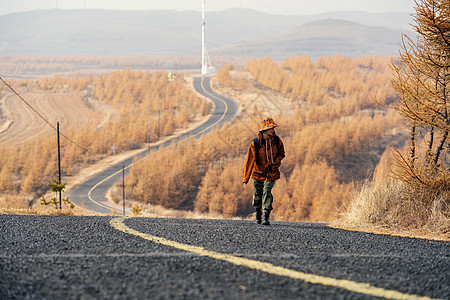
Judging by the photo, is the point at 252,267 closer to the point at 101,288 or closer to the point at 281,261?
the point at 281,261

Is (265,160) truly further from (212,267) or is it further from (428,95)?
(212,267)

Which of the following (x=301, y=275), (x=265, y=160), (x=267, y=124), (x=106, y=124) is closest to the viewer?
(x=301, y=275)

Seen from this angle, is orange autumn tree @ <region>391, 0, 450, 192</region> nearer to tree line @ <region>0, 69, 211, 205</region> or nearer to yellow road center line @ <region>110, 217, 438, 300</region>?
yellow road center line @ <region>110, 217, 438, 300</region>

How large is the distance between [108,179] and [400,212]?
47.9 m

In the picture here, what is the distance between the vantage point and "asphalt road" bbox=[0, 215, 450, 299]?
3.53 metres

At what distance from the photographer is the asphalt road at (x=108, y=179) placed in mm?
41781

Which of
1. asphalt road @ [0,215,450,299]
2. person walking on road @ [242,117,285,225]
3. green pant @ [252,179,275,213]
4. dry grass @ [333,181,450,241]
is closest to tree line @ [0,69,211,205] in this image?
green pant @ [252,179,275,213]

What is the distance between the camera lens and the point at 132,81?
380 ft

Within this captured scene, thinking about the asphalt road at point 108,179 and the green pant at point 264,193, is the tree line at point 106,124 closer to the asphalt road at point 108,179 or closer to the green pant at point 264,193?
the asphalt road at point 108,179

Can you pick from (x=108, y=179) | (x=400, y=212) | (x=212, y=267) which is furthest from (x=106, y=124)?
(x=212, y=267)

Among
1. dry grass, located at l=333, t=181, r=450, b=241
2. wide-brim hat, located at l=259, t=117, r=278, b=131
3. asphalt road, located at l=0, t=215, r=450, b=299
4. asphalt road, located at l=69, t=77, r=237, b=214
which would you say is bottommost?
asphalt road, located at l=69, t=77, r=237, b=214

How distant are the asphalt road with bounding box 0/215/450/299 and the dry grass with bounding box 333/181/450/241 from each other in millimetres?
1337

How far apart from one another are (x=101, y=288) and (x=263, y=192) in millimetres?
5964

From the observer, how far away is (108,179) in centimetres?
5372
